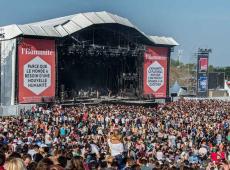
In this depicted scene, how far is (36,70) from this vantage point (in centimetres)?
3494

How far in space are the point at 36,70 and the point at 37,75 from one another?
38 cm

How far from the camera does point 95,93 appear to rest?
42000 mm

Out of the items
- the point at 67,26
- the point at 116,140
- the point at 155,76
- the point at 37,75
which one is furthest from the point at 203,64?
the point at 116,140

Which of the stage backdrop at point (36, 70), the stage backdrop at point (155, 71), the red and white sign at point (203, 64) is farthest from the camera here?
the red and white sign at point (203, 64)

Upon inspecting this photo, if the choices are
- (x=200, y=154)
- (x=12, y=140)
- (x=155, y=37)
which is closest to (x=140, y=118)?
(x=200, y=154)

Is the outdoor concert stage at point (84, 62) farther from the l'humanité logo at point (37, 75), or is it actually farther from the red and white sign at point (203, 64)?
the red and white sign at point (203, 64)

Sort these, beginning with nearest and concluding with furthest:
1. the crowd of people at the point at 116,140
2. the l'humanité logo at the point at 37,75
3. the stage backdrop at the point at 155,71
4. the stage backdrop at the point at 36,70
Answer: the crowd of people at the point at 116,140 → the stage backdrop at the point at 36,70 → the l'humanité logo at the point at 37,75 → the stage backdrop at the point at 155,71

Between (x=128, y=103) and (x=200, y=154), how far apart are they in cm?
2401

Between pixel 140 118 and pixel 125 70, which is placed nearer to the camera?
pixel 140 118

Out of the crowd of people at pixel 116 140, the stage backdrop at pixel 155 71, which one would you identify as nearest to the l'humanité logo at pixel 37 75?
the crowd of people at pixel 116 140

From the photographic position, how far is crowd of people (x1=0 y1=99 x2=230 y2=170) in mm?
7934

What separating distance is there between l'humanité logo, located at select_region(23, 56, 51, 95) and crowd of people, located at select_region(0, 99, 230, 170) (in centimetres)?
473

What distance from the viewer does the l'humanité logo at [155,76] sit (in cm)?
4297

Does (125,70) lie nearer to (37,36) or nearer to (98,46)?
(98,46)
